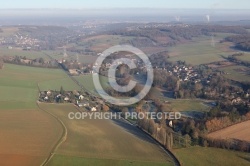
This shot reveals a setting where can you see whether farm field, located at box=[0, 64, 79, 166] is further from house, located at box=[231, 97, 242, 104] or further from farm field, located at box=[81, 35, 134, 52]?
farm field, located at box=[81, 35, 134, 52]

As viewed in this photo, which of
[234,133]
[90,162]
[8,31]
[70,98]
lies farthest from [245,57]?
[8,31]

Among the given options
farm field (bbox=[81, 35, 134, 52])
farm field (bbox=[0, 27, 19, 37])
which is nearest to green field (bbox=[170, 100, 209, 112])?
farm field (bbox=[81, 35, 134, 52])

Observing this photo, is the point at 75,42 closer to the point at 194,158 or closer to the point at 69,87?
the point at 69,87

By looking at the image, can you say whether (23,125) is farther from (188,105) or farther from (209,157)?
(188,105)

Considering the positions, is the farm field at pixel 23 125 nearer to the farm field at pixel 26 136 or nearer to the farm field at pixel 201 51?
the farm field at pixel 26 136

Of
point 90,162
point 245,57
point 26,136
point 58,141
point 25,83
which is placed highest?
point 245,57
